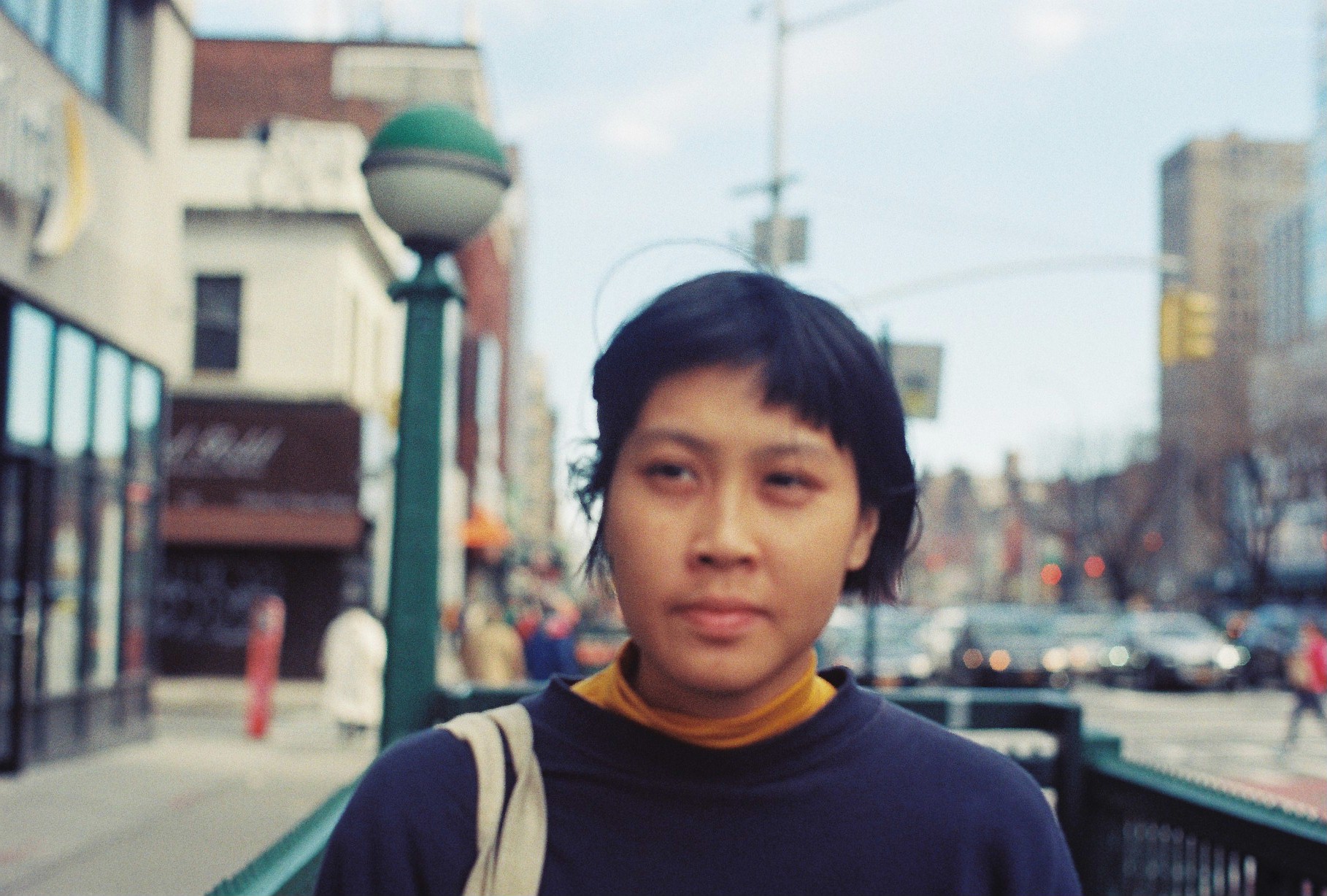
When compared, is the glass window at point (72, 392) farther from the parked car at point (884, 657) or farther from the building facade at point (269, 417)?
the building facade at point (269, 417)

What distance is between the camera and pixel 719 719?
1.62 m

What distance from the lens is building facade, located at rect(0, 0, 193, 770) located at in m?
12.0

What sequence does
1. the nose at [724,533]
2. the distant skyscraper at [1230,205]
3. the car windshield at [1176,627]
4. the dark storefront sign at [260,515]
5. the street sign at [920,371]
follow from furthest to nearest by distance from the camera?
the distant skyscraper at [1230,205]
the car windshield at [1176,627]
the dark storefront sign at [260,515]
the street sign at [920,371]
the nose at [724,533]

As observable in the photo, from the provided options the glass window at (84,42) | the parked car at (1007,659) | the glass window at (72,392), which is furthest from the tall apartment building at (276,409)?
the glass window at (72,392)

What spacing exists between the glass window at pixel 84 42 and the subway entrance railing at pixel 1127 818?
10361mm

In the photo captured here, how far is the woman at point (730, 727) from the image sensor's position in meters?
1.57

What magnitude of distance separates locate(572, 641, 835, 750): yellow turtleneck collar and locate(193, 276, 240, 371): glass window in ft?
88.3

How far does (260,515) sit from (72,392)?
13.4m

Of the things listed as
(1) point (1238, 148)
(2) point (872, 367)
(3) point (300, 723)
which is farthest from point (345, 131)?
(1) point (1238, 148)

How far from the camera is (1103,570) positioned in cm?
6606

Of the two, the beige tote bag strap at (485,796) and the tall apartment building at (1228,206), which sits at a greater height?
the tall apartment building at (1228,206)

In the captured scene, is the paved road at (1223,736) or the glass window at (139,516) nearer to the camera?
the glass window at (139,516)

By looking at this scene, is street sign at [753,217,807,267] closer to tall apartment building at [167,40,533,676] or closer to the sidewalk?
the sidewalk

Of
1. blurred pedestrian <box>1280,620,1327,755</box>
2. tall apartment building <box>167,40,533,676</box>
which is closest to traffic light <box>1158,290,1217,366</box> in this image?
blurred pedestrian <box>1280,620,1327,755</box>
